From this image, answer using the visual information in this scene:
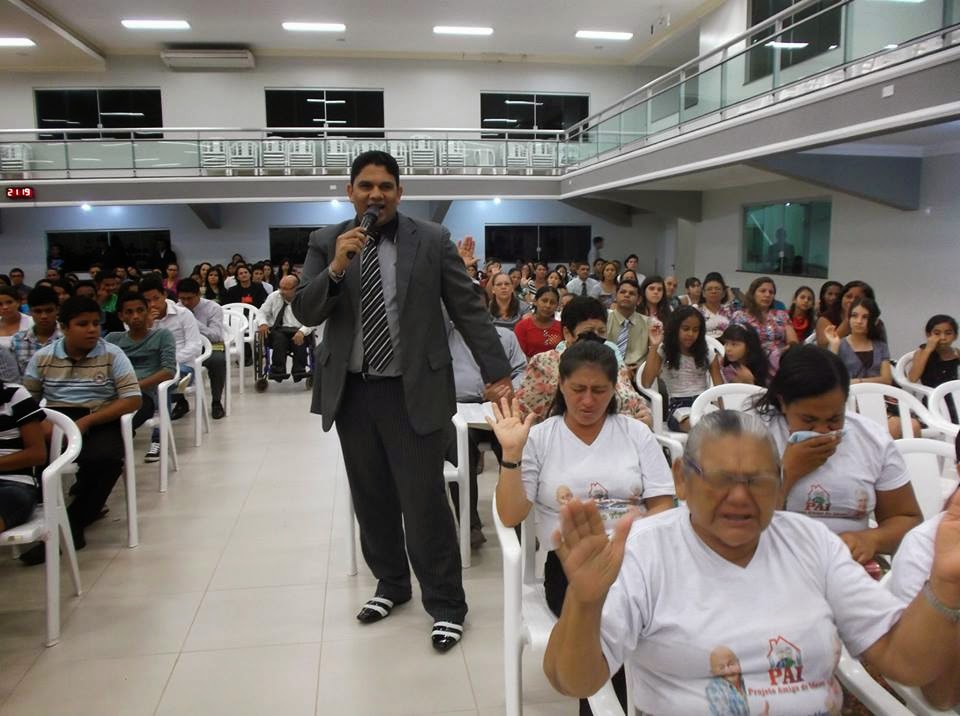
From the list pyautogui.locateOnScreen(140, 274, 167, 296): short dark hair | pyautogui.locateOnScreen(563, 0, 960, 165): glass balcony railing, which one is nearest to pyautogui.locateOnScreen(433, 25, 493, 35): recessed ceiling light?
pyautogui.locateOnScreen(563, 0, 960, 165): glass balcony railing

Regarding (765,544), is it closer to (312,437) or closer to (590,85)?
(312,437)

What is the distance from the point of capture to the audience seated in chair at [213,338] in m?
5.91

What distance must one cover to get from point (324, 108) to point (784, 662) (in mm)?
15221

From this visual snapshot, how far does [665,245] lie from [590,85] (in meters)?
3.74

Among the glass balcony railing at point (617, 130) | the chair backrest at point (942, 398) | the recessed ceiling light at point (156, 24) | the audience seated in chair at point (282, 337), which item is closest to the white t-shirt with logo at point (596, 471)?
the chair backrest at point (942, 398)

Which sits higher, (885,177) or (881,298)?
(885,177)

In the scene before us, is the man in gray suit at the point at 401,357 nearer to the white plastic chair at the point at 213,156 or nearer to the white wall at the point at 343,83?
the white plastic chair at the point at 213,156

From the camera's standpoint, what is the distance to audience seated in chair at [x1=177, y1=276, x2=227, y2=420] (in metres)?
5.91

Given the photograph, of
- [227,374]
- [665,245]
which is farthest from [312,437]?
[665,245]

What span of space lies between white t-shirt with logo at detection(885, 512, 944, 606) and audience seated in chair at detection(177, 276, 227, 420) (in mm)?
5411

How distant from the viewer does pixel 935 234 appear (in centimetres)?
683

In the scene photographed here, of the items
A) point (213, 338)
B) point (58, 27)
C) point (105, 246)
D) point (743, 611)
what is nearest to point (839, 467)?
point (743, 611)

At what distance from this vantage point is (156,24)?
40.8 feet

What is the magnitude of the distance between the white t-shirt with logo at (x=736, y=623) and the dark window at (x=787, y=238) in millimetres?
8199
